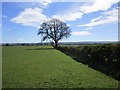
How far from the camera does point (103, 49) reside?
6.66 metres

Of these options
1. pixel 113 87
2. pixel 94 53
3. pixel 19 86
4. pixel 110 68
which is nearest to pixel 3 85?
pixel 19 86

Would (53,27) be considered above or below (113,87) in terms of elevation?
above

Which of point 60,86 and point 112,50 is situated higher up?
point 112,50

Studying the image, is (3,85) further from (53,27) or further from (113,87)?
(53,27)

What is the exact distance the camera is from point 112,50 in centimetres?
579

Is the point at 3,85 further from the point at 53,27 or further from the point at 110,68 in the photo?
the point at 53,27

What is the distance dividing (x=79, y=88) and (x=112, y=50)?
12.0 ft

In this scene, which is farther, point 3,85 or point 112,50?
point 112,50

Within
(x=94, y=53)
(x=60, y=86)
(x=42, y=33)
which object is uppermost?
(x=42, y=33)

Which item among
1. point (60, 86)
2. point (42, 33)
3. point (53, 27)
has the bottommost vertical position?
point (60, 86)

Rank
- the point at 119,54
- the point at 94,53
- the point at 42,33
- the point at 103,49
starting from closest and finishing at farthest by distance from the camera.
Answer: the point at 119,54 → the point at 103,49 → the point at 94,53 → the point at 42,33

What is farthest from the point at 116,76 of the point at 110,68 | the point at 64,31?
the point at 64,31

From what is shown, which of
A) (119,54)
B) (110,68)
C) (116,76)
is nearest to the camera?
(116,76)

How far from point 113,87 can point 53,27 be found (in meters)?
34.1
